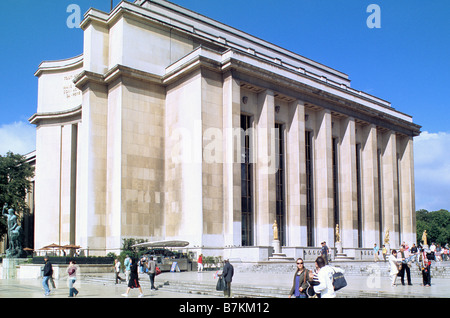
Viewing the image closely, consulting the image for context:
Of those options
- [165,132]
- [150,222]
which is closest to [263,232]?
[150,222]

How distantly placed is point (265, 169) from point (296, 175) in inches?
162

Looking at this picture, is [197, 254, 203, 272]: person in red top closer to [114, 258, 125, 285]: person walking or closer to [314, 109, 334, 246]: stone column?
[114, 258, 125, 285]: person walking

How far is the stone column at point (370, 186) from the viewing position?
168ft

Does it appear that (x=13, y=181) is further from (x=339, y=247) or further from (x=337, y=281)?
(x=337, y=281)

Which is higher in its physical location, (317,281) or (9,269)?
(317,281)

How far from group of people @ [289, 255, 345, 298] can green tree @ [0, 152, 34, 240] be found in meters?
50.6

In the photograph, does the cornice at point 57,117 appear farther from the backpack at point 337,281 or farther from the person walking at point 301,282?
the backpack at point 337,281

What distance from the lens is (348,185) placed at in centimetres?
4978

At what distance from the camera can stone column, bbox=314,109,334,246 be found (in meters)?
46.2

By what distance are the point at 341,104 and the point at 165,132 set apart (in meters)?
18.0

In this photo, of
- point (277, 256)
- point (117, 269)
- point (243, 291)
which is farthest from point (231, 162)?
point (243, 291)

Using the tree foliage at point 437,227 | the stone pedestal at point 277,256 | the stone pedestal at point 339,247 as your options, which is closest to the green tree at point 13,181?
the stone pedestal at point 277,256

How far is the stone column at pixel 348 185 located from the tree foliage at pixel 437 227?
59.6 m

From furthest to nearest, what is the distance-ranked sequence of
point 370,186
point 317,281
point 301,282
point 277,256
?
1. point 370,186
2. point 277,256
3. point 301,282
4. point 317,281
